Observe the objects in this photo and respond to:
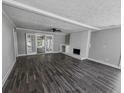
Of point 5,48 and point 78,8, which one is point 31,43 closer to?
point 5,48

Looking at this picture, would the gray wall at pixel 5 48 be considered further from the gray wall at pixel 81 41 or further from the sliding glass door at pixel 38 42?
the gray wall at pixel 81 41

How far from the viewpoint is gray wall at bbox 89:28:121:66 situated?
12.3ft

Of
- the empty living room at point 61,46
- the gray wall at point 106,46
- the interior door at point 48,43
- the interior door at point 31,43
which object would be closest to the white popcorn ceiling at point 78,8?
the empty living room at point 61,46

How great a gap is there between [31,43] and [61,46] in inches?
142

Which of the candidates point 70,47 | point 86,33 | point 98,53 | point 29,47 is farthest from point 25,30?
point 98,53

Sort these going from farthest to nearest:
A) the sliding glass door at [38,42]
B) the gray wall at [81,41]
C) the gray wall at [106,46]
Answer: the sliding glass door at [38,42]
the gray wall at [81,41]
the gray wall at [106,46]

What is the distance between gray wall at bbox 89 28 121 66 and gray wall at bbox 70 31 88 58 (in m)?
0.67

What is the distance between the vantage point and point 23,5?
1.79 m

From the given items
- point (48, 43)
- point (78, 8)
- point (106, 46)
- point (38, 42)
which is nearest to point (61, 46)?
point (48, 43)

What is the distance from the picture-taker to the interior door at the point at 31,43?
18.8 ft

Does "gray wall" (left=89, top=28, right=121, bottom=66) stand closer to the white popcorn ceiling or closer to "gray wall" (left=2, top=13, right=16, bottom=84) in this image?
the white popcorn ceiling

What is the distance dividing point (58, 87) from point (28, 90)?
95 cm

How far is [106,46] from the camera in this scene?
4.24 m

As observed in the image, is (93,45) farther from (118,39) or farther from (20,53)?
(20,53)
